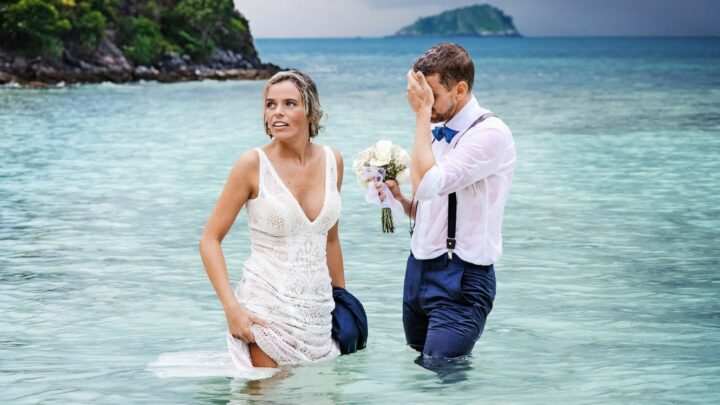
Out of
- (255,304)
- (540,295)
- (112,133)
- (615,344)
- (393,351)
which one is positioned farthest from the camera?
(112,133)

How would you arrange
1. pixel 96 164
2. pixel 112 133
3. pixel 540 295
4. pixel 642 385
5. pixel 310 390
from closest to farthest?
pixel 310 390 < pixel 642 385 < pixel 540 295 < pixel 96 164 < pixel 112 133

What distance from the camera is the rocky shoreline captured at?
5703 cm

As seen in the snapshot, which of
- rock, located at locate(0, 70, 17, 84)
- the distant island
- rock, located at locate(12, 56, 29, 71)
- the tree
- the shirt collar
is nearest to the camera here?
the shirt collar

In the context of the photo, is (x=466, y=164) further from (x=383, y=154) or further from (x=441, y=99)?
(x=383, y=154)

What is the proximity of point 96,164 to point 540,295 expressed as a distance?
1364 cm

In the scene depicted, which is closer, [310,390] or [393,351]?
[310,390]

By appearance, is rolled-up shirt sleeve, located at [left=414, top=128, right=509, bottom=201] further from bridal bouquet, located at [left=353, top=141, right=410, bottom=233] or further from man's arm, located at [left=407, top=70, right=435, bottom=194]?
bridal bouquet, located at [left=353, top=141, right=410, bottom=233]

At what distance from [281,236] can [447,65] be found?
110 cm

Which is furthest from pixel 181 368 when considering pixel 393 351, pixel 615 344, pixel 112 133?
pixel 112 133

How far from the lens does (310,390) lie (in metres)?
5.43

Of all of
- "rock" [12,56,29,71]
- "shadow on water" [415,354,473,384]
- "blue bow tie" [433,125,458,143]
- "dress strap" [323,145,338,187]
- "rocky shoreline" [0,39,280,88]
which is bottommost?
"rocky shoreline" [0,39,280,88]

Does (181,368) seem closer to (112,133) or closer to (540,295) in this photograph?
(540,295)

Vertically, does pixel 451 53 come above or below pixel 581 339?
above

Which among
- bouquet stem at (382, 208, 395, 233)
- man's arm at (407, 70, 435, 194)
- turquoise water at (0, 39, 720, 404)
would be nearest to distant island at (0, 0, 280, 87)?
turquoise water at (0, 39, 720, 404)
